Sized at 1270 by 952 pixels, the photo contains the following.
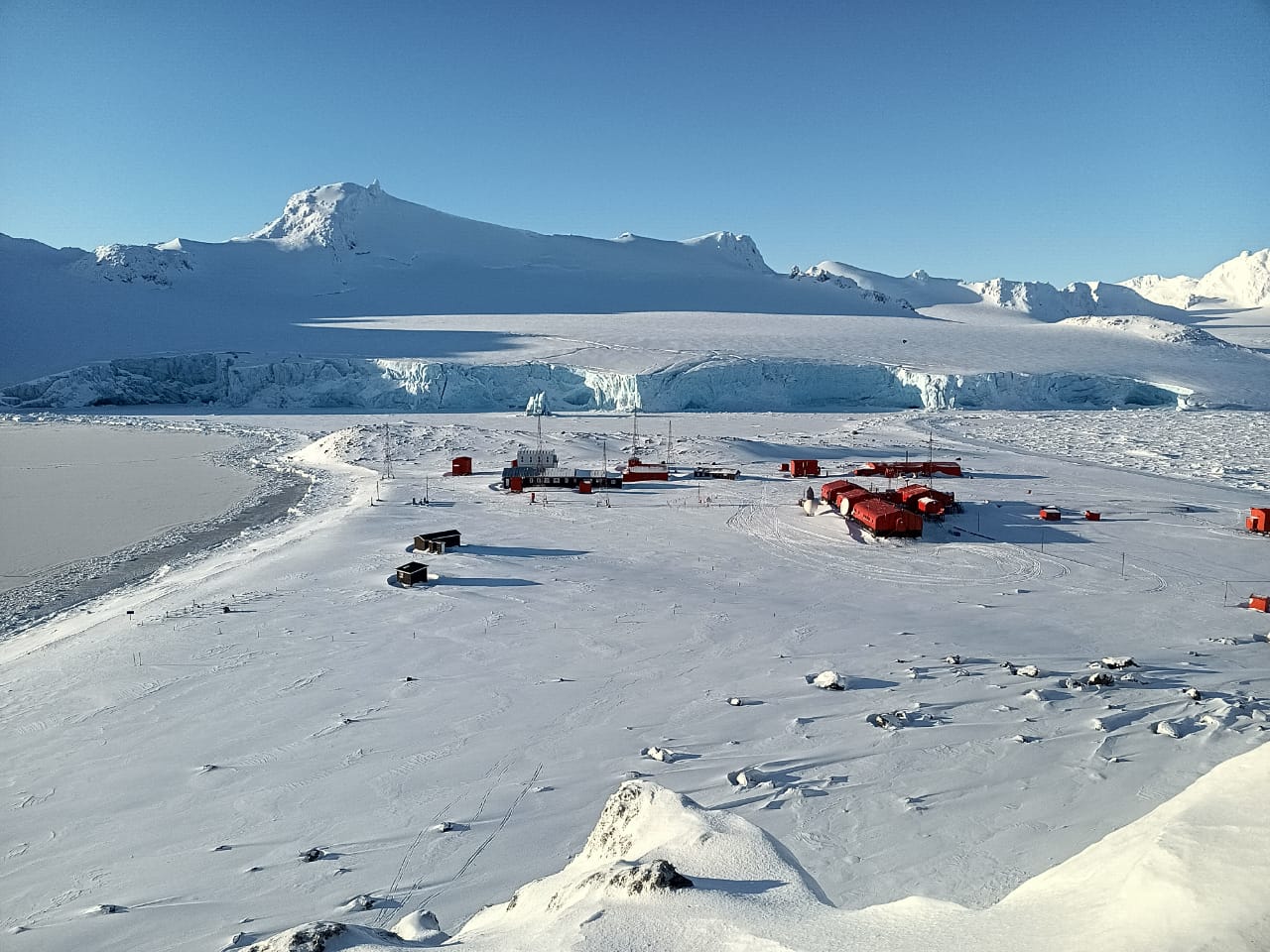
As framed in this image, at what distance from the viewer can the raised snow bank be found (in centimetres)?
4719

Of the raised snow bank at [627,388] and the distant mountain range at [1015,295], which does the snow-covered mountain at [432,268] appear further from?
the distant mountain range at [1015,295]

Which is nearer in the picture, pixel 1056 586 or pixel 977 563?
pixel 1056 586

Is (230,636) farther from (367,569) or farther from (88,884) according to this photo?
(88,884)

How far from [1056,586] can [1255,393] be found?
48480 mm

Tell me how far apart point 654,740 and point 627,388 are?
39.5 meters

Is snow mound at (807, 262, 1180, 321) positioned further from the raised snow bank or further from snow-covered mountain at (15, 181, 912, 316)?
the raised snow bank

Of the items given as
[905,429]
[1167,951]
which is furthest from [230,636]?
[905,429]

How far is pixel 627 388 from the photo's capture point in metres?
46.5

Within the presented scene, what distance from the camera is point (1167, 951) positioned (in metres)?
2.11

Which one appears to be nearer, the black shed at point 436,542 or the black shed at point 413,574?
the black shed at point 413,574

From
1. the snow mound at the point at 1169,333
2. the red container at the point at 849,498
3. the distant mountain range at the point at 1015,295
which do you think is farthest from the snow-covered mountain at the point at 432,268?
the red container at the point at 849,498

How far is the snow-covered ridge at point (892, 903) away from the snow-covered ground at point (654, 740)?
0.05 ft

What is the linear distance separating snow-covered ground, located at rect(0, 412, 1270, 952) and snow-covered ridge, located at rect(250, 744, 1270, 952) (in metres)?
0.02

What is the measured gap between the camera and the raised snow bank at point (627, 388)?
47188mm
